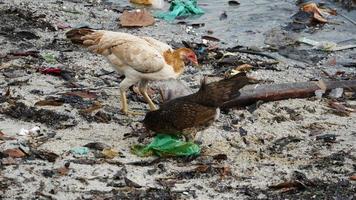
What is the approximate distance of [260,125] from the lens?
20.2 ft

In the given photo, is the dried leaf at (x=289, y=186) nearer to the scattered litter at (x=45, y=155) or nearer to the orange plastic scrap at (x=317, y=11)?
the scattered litter at (x=45, y=155)

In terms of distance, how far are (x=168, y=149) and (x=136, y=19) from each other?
14.9ft

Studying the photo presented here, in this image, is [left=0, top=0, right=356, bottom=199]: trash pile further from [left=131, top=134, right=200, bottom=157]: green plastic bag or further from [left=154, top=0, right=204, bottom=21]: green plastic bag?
[left=154, top=0, right=204, bottom=21]: green plastic bag

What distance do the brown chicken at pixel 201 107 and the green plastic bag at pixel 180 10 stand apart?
4.92 meters

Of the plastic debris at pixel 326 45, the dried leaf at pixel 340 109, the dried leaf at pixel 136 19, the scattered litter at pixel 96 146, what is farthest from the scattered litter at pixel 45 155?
the plastic debris at pixel 326 45

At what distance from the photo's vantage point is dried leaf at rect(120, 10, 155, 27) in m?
9.56

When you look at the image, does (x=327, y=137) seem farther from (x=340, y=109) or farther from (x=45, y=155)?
(x=45, y=155)

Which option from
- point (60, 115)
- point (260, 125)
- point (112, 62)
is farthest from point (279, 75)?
point (60, 115)

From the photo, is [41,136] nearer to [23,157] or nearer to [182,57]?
[23,157]

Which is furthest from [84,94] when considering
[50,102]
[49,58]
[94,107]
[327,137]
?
[327,137]

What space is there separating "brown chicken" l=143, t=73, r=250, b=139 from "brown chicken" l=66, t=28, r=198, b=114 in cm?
64

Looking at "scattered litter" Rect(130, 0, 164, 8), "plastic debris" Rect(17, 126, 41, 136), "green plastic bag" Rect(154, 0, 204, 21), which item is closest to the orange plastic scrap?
"green plastic bag" Rect(154, 0, 204, 21)

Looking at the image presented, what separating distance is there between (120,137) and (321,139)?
5.42ft

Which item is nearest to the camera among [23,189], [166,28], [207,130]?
[23,189]
